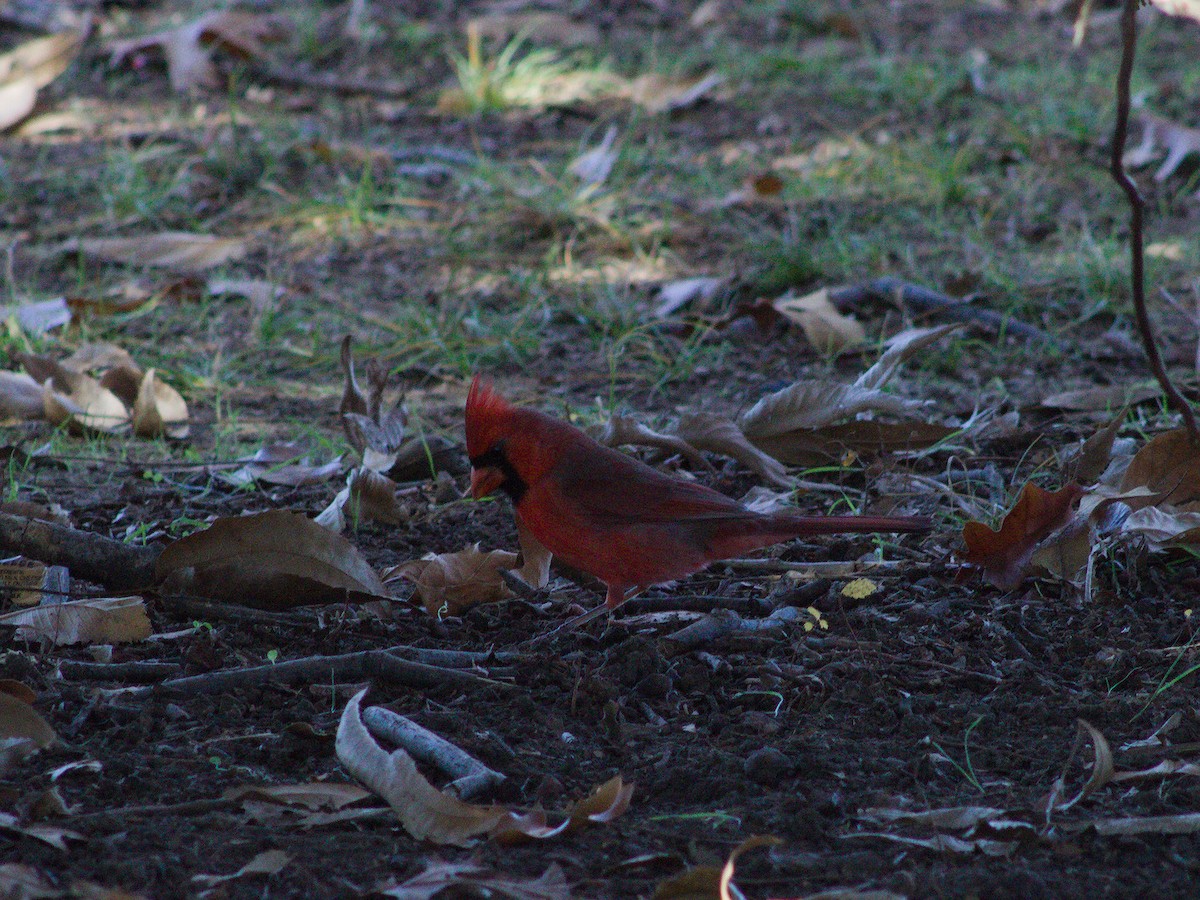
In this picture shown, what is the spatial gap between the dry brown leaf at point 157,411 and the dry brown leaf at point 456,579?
1.50 metres

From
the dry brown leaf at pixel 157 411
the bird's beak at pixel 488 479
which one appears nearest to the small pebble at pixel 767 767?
the bird's beak at pixel 488 479

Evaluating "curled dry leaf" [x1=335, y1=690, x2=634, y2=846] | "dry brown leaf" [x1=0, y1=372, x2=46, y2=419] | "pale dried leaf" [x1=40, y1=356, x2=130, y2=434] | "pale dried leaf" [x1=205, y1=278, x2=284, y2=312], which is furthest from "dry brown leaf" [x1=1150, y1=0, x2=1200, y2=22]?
"pale dried leaf" [x1=205, y1=278, x2=284, y2=312]

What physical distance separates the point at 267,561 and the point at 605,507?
2.28 ft

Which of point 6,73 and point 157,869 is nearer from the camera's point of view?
point 157,869

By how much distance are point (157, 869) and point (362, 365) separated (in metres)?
3.11

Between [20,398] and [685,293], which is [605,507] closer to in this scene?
[20,398]

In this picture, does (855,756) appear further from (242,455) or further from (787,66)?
(787,66)

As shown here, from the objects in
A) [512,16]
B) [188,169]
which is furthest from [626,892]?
[512,16]

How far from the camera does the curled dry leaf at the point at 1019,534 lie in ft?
9.45

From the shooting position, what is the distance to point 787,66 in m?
7.88

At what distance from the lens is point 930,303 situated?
A: 4.96 metres

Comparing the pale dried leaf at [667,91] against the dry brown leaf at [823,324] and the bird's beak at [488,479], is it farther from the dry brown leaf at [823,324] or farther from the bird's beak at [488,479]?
the bird's beak at [488,479]

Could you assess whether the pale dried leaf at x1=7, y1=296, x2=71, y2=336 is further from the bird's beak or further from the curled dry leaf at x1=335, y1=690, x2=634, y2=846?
the curled dry leaf at x1=335, y1=690, x2=634, y2=846

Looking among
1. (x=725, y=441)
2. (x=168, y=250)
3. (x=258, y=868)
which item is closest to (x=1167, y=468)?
(x=725, y=441)
